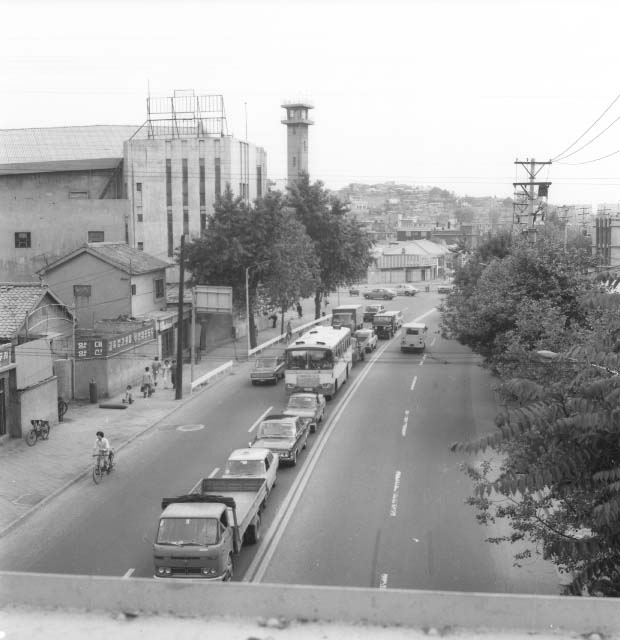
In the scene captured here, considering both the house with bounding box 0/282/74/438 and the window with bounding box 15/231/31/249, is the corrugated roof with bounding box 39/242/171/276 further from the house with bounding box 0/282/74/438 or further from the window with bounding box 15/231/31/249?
the window with bounding box 15/231/31/249

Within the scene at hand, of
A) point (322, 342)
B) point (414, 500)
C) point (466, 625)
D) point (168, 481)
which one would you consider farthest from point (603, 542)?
point (322, 342)

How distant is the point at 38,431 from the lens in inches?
1168

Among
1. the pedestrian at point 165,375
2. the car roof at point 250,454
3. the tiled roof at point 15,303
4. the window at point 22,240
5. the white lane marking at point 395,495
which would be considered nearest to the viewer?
the white lane marking at point 395,495

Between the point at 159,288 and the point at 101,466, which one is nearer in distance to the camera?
the point at 101,466

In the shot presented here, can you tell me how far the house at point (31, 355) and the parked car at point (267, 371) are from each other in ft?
28.5

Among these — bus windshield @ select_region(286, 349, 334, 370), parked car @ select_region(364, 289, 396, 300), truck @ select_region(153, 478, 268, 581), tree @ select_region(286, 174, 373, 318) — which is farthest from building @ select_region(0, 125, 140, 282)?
truck @ select_region(153, 478, 268, 581)

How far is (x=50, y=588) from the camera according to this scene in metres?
7.35

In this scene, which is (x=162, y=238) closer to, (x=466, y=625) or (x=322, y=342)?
(x=322, y=342)

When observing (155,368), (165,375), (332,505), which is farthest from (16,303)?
(332,505)

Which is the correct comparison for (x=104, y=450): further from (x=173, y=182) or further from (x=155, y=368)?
(x=173, y=182)

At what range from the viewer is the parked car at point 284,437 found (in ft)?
85.4

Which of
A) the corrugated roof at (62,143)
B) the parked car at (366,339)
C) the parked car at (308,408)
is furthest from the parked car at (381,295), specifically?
the parked car at (308,408)

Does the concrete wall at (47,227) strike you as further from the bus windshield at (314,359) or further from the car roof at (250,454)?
the car roof at (250,454)

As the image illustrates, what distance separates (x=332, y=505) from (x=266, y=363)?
63.3ft
